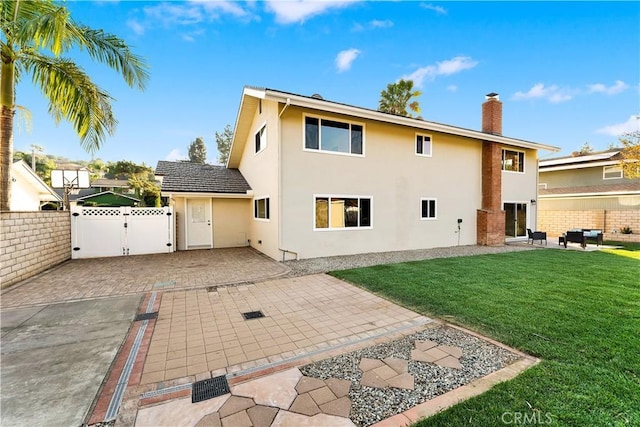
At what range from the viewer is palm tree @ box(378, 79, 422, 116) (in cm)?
2212

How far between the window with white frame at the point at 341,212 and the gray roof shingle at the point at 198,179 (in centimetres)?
468

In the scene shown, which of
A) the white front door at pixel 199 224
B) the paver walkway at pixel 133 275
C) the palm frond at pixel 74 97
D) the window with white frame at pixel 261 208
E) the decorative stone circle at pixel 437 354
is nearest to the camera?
the decorative stone circle at pixel 437 354

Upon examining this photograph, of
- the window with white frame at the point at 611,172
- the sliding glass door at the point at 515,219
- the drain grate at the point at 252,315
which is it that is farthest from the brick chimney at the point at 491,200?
the window with white frame at the point at 611,172

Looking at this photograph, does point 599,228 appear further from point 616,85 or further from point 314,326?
point 314,326

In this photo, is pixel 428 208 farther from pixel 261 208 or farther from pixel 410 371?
pixel 410 371

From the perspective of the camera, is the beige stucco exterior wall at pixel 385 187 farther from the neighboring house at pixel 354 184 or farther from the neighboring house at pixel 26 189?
the neighboring house at pixel 26 189

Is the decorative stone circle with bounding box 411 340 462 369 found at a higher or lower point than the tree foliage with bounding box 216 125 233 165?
lower

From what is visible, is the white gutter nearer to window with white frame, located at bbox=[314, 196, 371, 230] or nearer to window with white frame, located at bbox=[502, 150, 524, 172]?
window with white frame, located at bbox=[502, 150, 524, 172]

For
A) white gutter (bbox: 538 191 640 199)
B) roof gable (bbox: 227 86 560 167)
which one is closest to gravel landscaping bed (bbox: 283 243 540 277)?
roof gable (bbox: 227 86 560 167)

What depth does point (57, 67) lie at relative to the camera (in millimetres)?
7559

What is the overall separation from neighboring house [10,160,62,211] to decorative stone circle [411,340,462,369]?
2250cm

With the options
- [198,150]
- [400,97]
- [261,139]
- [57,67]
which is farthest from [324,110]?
[198,150]

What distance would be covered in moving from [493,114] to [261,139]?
39.7 ft

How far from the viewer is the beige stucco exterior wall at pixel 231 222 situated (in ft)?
43.5
